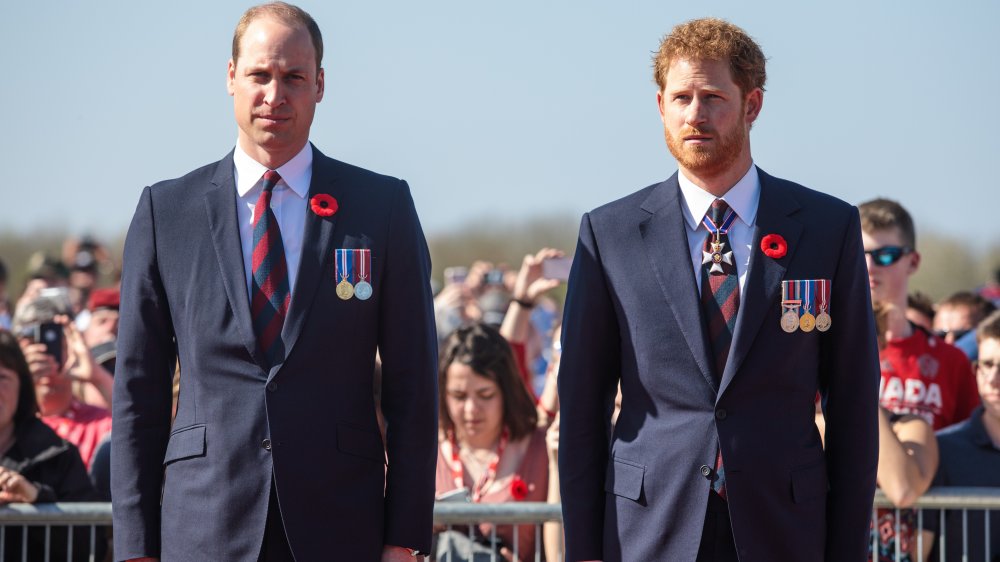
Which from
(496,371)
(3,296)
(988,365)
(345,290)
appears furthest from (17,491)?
(3,296)

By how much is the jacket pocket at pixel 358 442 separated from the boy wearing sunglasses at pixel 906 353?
3.13 meters

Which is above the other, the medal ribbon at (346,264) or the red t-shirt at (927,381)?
the medal ribbon at (346,264)

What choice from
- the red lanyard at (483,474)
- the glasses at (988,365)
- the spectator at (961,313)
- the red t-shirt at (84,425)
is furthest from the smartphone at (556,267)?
the spectator at (961,313)

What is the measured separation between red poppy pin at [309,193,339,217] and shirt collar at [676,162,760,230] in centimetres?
96

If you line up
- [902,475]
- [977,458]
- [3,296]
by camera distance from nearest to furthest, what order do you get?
[902,475]
[977,458]
[3,296]

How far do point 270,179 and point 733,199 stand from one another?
1259mm

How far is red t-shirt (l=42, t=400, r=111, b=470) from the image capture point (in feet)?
21.6

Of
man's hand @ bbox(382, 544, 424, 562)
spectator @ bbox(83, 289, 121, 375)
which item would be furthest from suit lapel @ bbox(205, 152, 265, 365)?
spectator @ bbox(83, 289, 121, 375)

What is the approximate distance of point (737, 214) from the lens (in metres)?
3.71

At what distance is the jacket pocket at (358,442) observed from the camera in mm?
3574

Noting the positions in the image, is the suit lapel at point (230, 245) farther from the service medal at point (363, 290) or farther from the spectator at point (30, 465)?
the spectator at point (30, 465)

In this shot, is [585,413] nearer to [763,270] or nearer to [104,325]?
[763,270]

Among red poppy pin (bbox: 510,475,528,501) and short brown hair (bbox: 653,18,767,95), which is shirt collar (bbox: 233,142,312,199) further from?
red poppy pin (bbox: 510,475,528,501)

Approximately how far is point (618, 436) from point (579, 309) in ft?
1.18
